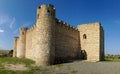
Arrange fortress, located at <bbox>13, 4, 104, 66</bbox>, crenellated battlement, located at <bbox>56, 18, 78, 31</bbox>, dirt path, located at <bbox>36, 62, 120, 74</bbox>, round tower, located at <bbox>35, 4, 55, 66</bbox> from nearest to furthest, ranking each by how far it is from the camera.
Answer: dirt path, located at <bbox>36, 62, 120, 74</bbox> < round tower, located at <bbox>35, 4, 55, 66</bbox> < fortress, located at <bbox>13, 4, 104, 66</bbox> < crenellated battlement, located at <bbox>56, 18, 78, 31</bbox>

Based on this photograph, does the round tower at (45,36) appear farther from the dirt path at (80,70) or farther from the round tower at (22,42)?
the round tower at (22,42)

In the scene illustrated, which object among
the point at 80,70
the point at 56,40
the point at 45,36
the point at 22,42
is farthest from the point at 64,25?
the point at 80,70

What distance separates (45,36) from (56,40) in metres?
3.25

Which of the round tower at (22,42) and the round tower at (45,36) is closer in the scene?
the round tower at (45,36)

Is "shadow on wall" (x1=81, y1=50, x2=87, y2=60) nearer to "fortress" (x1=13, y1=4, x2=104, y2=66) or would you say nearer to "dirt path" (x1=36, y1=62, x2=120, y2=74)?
"fortress" (x1=13, y1=4, x2=104, y2=66)

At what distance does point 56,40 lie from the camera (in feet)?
87.5

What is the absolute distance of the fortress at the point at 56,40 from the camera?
2362cm

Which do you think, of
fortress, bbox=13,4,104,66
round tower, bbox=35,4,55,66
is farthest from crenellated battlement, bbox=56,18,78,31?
round tower, bbox=35,4,55,66

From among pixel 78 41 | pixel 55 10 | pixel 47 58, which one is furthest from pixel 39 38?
pixel 78 41

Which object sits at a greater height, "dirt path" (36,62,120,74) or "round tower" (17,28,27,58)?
"round tower" (17,28,27,58)

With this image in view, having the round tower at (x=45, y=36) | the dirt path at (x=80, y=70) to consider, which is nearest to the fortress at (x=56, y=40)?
the round tower at (x=45, y=36)

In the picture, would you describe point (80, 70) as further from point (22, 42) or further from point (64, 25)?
point (22, 42)

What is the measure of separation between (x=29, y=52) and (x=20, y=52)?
5.34 meters

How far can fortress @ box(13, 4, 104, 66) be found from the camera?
23622mm
